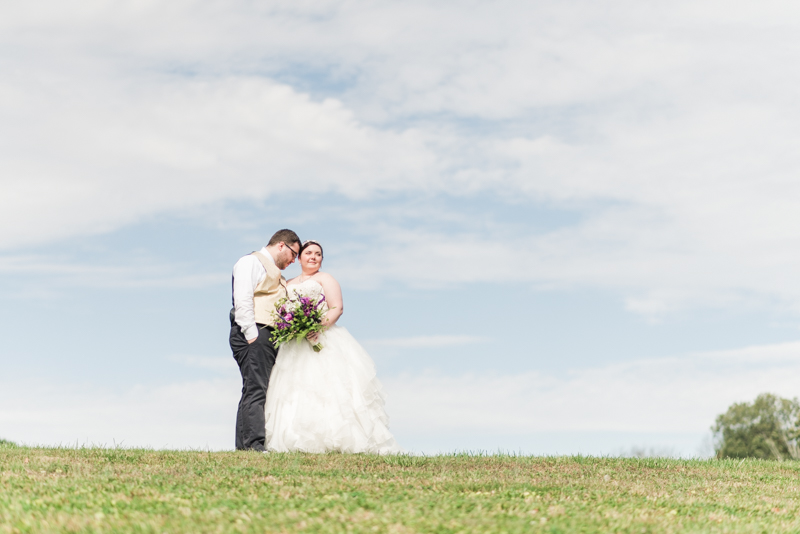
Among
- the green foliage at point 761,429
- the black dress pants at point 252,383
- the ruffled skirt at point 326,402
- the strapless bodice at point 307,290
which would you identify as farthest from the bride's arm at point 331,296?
the green foliage at point 761,429

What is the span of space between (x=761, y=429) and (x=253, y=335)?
55.6m

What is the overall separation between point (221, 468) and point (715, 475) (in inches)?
334

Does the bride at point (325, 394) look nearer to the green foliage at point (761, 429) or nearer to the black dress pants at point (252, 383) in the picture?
the black dress pants at point (252, 383)

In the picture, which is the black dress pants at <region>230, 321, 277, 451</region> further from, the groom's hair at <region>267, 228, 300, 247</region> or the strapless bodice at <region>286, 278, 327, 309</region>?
the groom's hair at <region>267, 228, 300, 247</region>

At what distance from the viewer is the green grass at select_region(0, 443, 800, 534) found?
6957 millimetres

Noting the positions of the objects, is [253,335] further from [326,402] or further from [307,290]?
[326,402]

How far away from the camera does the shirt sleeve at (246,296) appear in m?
13.9

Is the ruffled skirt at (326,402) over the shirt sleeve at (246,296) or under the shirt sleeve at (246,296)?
under

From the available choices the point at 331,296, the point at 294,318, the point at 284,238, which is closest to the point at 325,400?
the point at 294,318

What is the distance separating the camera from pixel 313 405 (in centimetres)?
1405

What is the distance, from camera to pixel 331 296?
14.7 m

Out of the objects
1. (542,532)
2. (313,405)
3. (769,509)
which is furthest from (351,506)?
(313,405)

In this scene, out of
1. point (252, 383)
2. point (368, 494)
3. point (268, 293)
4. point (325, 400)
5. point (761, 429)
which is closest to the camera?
point (368, 494)

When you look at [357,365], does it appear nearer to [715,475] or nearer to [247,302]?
[247,302]
